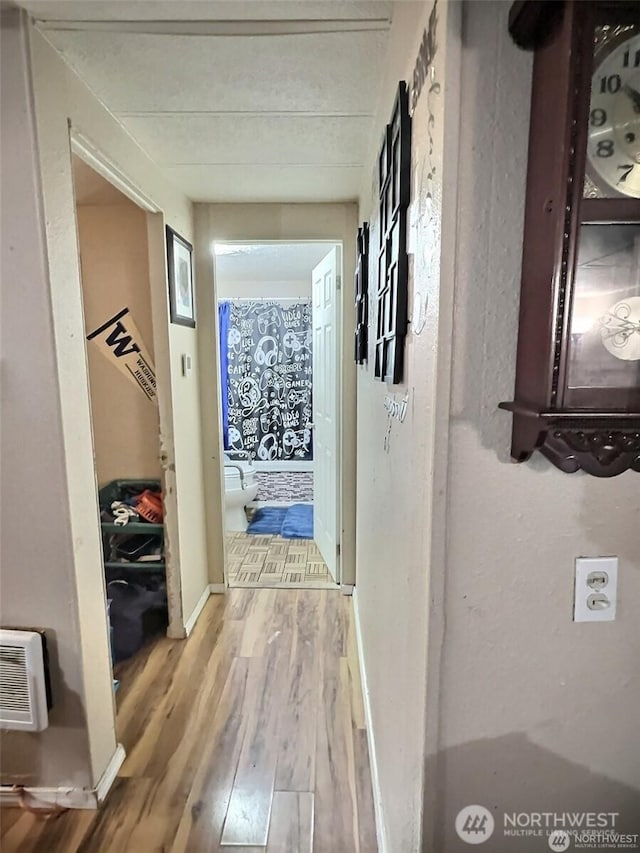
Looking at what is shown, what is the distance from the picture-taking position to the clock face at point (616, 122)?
596mm

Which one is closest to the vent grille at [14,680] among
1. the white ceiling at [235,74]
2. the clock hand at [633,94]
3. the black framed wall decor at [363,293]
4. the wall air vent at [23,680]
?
the wall air vent at [23,680]

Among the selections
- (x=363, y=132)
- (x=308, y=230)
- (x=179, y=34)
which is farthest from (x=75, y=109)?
(x=308, y=230)

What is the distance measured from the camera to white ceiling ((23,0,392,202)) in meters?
1.19

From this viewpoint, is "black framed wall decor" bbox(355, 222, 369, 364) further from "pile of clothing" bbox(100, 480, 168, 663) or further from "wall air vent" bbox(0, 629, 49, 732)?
"wall air vent" bbox(0, 629, 49, 732)

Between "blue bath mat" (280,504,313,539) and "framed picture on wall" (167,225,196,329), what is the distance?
1.99 meters

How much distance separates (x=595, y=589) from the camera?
750 mm

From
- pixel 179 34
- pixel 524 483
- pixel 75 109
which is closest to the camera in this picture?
pixel 524 483

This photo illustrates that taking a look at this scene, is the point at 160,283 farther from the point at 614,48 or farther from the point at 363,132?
the point at 614,48

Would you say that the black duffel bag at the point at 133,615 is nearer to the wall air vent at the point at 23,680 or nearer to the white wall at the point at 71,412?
the white wall at the point at 71,412

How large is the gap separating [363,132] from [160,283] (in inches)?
44.2

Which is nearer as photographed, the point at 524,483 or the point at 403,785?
the point at 524,483

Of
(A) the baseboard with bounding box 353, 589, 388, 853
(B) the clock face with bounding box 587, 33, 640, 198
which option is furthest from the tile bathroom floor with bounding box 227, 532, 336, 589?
(B) the clock face with bounding box 587, 33, 640, 198

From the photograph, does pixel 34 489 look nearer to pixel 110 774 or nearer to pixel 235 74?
pixel 110 774

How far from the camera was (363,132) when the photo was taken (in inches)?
71.1
